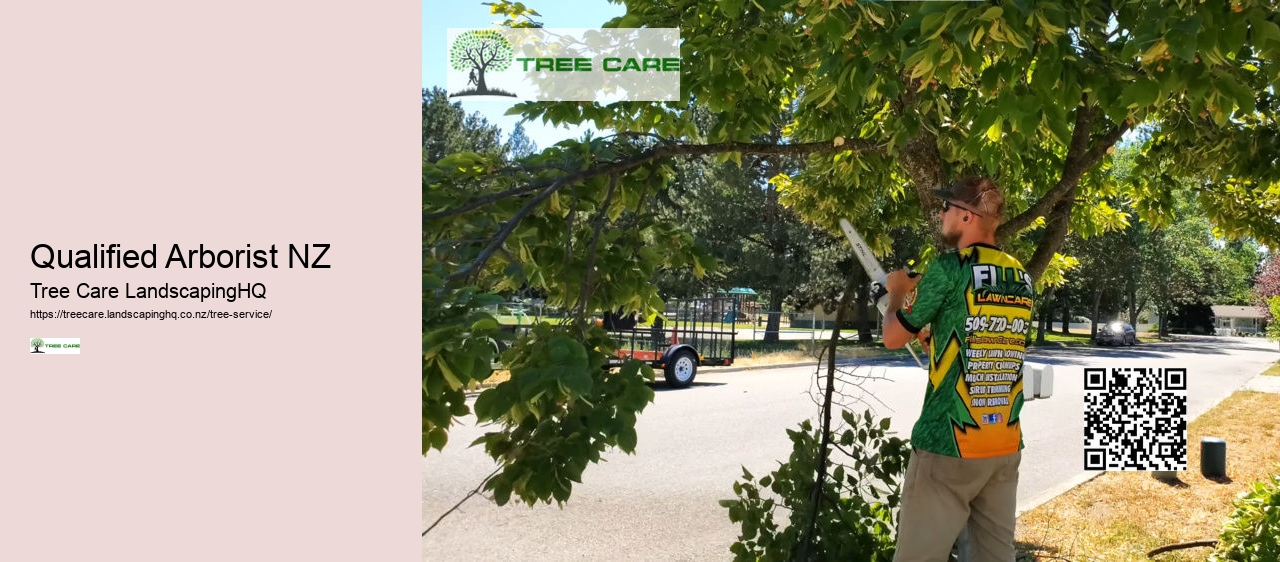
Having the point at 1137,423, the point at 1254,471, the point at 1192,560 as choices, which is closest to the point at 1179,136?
the point at 1192,560

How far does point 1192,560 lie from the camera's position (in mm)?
5301

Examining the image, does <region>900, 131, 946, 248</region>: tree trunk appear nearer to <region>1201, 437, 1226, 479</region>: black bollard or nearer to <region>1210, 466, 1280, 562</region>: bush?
<region>1210, 466, 1280, 562</region>: bush

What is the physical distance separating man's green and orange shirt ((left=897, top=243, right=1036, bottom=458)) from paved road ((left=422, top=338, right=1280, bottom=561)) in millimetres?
2921

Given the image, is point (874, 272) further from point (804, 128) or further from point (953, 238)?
point (804, 128)

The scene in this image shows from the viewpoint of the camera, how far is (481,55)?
6.50 meters

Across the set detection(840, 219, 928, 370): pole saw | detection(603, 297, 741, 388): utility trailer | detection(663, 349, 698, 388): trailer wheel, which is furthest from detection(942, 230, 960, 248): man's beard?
detection(663, 349, 698, 388): trailer wheel

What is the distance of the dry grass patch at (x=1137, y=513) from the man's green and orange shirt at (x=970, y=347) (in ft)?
9.71

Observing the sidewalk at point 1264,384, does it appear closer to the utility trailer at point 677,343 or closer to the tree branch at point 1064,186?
the utility trailer at point 677,343

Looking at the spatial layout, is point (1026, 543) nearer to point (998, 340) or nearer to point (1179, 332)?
point (998, 340)

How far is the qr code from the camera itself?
759 cm

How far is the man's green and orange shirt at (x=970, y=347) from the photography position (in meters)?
2.78

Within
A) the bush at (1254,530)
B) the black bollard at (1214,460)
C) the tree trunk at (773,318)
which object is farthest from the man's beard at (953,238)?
the tree trunk at (773,318)

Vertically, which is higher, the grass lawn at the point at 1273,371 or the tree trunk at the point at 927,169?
the tree trunk at the point at 927,169

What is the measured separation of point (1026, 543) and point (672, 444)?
4.58m
